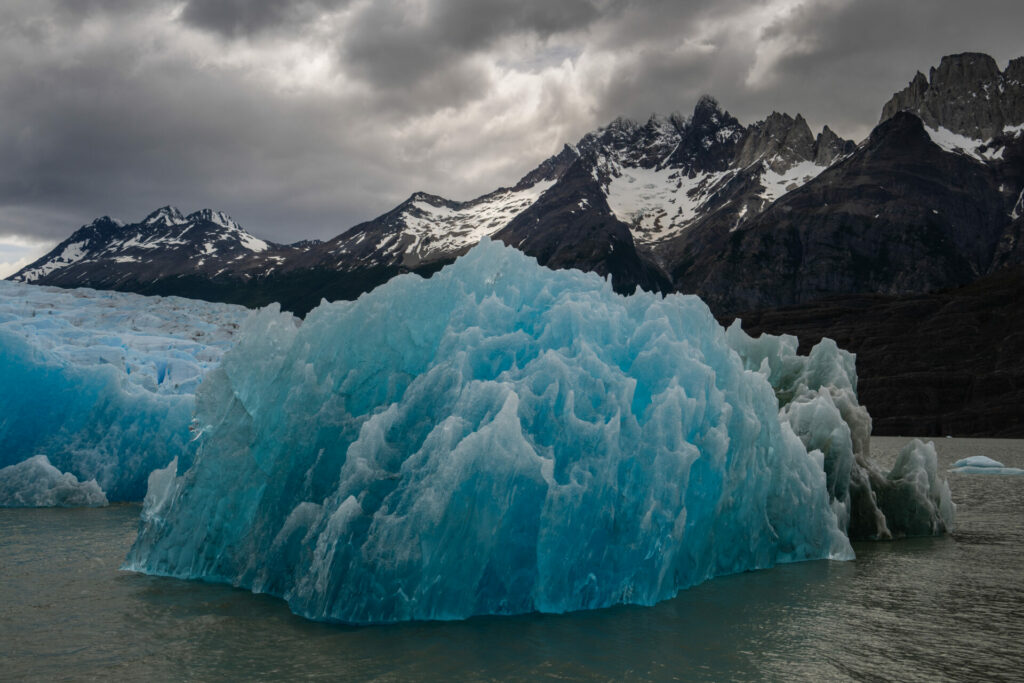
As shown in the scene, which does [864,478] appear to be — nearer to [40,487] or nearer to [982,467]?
[40,487]

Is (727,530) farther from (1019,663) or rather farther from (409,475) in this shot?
(409,475)

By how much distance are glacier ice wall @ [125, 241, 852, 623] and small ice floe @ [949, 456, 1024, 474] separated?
34.4 m

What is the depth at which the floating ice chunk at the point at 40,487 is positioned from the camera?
94.5 feet

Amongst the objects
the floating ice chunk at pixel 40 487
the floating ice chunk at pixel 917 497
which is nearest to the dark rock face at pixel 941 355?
the floating ice chunk at pixel 917 497

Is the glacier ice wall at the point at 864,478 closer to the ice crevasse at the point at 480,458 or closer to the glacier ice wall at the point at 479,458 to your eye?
the ice crevasse at the point at 480,458

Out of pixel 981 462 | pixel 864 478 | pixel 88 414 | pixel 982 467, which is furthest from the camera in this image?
pixel 981 462

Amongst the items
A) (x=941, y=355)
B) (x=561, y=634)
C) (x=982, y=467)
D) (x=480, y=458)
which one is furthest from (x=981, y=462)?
(x=941, y=355)

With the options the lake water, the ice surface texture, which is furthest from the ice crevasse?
the ice surface texture

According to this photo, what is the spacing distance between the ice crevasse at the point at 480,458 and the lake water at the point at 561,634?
74 cm

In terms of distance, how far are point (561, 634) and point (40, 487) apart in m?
24.4

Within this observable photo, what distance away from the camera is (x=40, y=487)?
95.4ft

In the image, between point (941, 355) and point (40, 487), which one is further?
point (941, 355)

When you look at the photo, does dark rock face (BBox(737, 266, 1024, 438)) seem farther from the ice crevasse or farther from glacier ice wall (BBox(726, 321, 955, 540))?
the ice crevasse

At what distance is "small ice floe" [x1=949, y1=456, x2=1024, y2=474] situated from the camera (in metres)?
47.1
